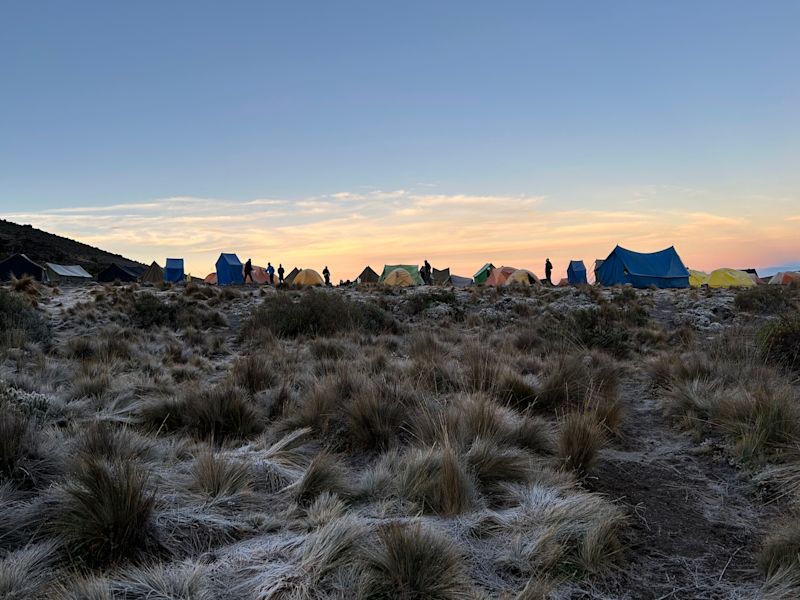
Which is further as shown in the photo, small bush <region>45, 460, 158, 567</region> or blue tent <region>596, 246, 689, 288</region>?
blue tent <region>596, 246, 689, 288</region>

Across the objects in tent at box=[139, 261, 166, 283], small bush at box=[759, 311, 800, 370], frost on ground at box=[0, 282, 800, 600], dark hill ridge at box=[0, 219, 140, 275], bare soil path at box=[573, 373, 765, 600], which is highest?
dark hill ridge at box=[0, 219, 140, 275]

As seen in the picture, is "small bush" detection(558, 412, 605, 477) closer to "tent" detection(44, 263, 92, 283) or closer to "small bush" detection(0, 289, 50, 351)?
"small bush" detection(0, 289, 50, 351)

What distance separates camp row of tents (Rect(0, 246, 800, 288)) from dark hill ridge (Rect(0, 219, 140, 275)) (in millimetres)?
8238

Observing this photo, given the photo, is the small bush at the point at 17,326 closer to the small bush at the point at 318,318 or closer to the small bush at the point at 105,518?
the small bush at the point at 318,318

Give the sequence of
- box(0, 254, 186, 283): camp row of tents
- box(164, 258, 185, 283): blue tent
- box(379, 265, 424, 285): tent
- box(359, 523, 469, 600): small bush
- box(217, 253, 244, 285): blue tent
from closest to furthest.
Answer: box(359, 523, 469, 600): small bush, box(0, 254, 186, 283): camp row of tents, box(379, 265, 424, 285): tent, box(217, 253, 244, 285): blue tent, box(164, 258, 185, 283): blue tent

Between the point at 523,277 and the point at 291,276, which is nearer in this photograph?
the point at 523,277

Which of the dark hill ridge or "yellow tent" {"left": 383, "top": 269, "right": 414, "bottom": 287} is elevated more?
the dark hill ridge

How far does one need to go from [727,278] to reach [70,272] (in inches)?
1773

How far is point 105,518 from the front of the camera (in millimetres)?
2674

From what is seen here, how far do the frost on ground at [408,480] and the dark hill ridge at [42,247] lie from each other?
4874cm

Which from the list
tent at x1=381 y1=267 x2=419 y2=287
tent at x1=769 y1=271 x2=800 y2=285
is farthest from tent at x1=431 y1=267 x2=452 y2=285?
tent at x1=769 y1=271 x2=800 y2=285

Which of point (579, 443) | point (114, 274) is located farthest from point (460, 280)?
point (579, 443)

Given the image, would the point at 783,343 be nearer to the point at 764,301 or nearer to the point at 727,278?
the point at 764,301

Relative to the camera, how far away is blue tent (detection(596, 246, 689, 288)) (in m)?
31.2
